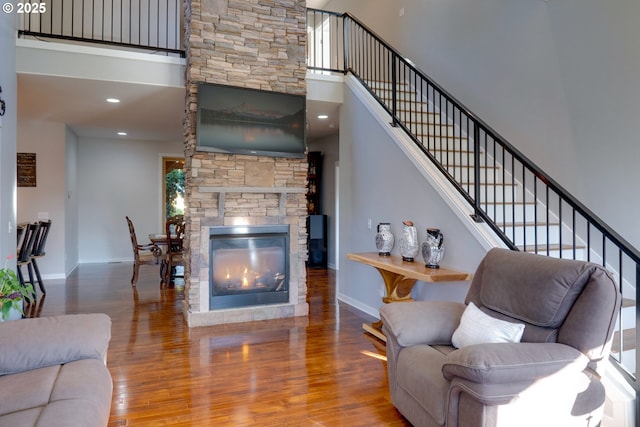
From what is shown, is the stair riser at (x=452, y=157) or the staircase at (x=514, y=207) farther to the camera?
the stair riser at (x=452, y=157)

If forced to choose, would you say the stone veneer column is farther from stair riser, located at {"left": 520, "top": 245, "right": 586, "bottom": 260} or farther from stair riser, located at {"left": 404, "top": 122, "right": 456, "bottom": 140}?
stair riser, located at {"left": 520, "top": 245, "right": 586, "bottom": 260}

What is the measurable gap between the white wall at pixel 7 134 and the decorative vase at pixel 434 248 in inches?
154

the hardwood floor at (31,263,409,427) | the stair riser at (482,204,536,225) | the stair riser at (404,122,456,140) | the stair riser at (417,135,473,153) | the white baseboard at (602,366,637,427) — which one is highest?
the stair riser at (404,122,456,140)

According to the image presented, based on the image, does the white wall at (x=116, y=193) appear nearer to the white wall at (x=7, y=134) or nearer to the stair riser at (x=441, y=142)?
the white wall at (x=7, y=134)

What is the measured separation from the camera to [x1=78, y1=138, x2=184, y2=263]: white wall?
8.65 meters

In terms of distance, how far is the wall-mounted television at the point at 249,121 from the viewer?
14.4ft

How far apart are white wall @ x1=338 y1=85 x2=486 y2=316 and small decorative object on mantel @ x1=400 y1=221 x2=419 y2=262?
10 cm

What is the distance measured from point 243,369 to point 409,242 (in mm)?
1861

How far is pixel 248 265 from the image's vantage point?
4.72m

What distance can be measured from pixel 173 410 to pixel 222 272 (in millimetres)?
2080

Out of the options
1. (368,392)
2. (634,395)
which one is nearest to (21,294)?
(368,392)

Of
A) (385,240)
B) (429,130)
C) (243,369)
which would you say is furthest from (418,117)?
(243,369)

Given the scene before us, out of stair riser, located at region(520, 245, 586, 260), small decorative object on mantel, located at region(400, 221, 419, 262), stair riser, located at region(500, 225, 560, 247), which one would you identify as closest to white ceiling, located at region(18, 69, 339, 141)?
small decorative object on mantel, located at region(400, 221, 419, 262)

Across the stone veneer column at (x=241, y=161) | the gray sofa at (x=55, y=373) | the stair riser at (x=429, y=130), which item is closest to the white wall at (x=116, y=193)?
the stone veneer column at (x=241, y=161)
